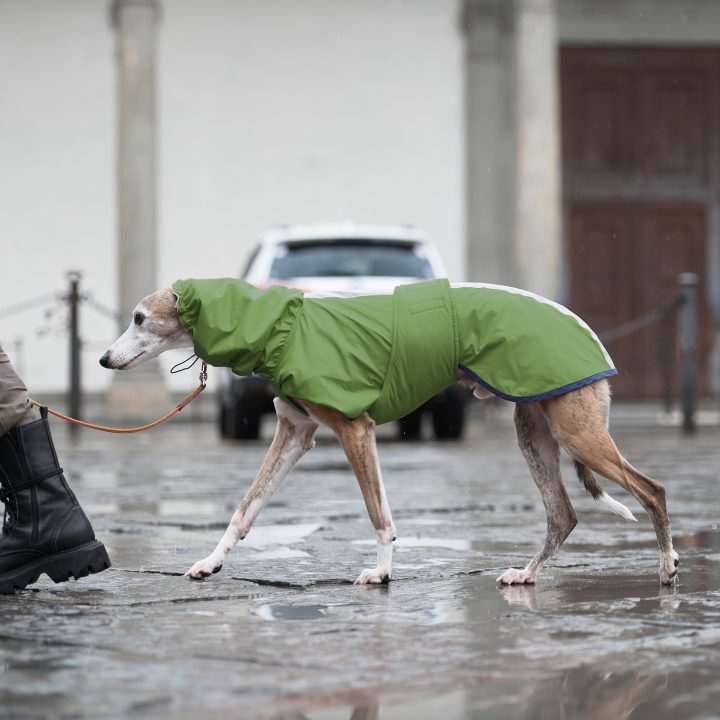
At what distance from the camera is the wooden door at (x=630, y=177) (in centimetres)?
2036

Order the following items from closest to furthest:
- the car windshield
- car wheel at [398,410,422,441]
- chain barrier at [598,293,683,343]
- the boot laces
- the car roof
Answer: the boot laces, the car windshield, the car roof, car wheel at [398,410,422,441], chain barrier at [598,293,683,343]

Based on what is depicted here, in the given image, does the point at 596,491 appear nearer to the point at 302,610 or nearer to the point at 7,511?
the point at 302,610

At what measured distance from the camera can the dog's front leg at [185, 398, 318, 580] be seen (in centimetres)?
538

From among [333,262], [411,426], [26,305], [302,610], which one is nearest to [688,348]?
[411,426]

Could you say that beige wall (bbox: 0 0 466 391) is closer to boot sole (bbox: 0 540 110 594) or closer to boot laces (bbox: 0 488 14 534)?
boot laces (bbox: 0 488 14 534)

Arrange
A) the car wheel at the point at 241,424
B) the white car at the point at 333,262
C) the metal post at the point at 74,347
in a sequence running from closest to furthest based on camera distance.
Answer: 1. the white car at the point at 333,262
2. the car wheel at the point at 241,424
3. the metal post at the point at 74,347

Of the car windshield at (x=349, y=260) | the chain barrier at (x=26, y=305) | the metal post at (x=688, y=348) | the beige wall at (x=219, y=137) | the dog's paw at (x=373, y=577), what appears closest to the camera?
the dog's paw at (x=373, y=577)

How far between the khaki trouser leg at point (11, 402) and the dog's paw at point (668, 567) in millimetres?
1919

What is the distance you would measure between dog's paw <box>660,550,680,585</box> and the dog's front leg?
3.85ft

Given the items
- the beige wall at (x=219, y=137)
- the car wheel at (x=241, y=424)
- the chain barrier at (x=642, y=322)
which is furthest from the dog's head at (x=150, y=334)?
the beige wall at (x=219, y=137)

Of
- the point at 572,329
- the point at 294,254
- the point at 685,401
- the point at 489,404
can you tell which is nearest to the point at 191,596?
the point at 572,329

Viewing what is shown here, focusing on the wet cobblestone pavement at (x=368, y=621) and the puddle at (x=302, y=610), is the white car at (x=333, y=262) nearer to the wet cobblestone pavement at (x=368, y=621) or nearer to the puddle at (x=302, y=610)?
the wet cobblestone pavement at (x=368, y=621)

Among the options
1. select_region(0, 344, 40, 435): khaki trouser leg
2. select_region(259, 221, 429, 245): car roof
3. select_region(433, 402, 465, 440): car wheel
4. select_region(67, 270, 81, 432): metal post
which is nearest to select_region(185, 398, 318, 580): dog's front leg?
select_region(0, 344, 40, 435): khaki trouser leg

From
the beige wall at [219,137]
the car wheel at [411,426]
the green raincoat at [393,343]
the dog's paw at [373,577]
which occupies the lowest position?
the car wheel at [411,426]
